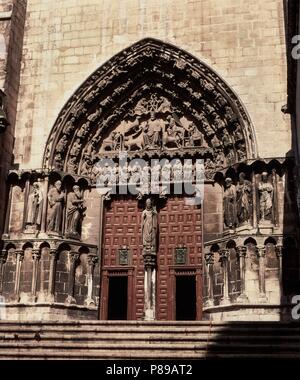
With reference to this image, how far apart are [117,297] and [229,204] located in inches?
143

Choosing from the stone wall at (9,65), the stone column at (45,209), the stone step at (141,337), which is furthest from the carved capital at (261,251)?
the stone wall at (9,65)

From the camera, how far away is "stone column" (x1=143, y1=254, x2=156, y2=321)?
12943 mm

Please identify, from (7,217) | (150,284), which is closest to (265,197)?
(150,284)

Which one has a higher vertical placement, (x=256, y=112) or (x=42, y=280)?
(x=256, y=112)

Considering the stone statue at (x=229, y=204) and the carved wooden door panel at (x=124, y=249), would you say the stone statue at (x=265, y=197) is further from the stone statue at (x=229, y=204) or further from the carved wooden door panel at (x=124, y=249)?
the carved wooden door panel at (x=124, y=249)

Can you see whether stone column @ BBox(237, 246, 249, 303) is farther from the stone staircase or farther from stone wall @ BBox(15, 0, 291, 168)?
the stone staircase

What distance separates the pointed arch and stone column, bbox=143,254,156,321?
9.09 ft

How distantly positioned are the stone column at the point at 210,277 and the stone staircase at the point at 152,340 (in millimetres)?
3256

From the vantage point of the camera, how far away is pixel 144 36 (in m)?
14.2

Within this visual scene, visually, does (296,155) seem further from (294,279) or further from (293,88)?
(294,279)

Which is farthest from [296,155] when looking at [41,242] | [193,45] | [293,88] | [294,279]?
[41,242]

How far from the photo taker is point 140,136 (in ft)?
47.8

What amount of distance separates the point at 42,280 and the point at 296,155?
639 cm
